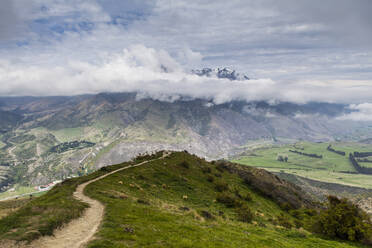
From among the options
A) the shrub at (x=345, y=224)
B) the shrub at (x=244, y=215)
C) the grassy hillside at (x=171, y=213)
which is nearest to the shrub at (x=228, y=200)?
the grassy hillside at (x=171, y=213)

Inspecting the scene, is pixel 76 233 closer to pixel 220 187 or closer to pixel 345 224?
pixel 345 224

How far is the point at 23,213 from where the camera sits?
30750mm

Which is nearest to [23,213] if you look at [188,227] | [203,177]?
[188,227]

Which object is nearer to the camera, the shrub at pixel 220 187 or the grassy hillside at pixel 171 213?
the grassy hillside at pixel 171 213

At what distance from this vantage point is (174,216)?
123ft

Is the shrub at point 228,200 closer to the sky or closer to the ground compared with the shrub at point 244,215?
closer to the ground

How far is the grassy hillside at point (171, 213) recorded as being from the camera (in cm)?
2578

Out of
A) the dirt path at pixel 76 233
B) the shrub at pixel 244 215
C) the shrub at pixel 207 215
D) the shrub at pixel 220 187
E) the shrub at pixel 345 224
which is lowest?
the shrub at pixel 220 187

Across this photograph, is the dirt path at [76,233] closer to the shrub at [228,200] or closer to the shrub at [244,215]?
the shrub at [244,215]

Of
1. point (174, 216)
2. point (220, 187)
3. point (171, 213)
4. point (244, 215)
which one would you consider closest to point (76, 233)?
point (174, 216)

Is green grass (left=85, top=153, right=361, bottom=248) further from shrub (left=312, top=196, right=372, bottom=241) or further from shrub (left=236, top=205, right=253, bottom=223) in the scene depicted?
shrub (left=312, top=196, right=372, bottom=241)

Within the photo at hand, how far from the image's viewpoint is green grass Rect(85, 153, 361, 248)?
25772 mm

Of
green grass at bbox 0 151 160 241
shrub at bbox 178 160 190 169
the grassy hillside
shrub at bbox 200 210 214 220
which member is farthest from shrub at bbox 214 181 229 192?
green grass at bbox 0 151 160 241

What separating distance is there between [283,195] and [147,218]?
6200cm
